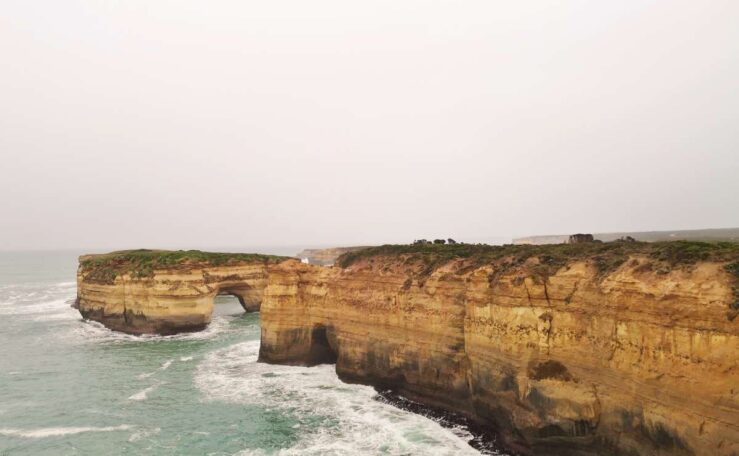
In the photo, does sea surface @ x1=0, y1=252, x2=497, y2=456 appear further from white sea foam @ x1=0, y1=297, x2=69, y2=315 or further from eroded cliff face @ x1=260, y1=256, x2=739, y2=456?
white sea foam @ x1=0, y1=297, x2=69, y2=315

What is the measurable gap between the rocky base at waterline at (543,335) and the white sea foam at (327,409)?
135 cm

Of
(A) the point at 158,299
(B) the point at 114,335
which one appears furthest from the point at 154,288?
(B) the point at 114,335

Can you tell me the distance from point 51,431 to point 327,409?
1115 centimetres

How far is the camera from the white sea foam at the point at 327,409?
1573 centimetres

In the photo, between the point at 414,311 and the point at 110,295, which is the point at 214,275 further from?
the point at 414,311

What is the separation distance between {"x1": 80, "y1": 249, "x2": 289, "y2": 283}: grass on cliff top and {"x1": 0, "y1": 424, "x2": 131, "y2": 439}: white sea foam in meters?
21.2

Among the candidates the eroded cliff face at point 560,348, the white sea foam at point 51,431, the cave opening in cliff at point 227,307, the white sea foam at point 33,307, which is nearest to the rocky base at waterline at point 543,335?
the eroded cliff face at point 560,348

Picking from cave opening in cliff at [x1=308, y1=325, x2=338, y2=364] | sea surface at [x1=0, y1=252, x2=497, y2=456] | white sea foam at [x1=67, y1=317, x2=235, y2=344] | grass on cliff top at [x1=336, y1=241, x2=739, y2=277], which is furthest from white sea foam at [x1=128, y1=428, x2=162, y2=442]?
white sea foam at [x1=67, y1=317, x2=235, y2=344]

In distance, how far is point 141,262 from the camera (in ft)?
130

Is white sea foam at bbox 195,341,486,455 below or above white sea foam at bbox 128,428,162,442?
above

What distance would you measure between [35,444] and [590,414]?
65.2 ft

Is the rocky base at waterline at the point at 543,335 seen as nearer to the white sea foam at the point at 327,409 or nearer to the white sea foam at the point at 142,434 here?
the white sea foam at the point at 327,409

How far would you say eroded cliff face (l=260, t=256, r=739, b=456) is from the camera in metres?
10.9

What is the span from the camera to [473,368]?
17234 mm
